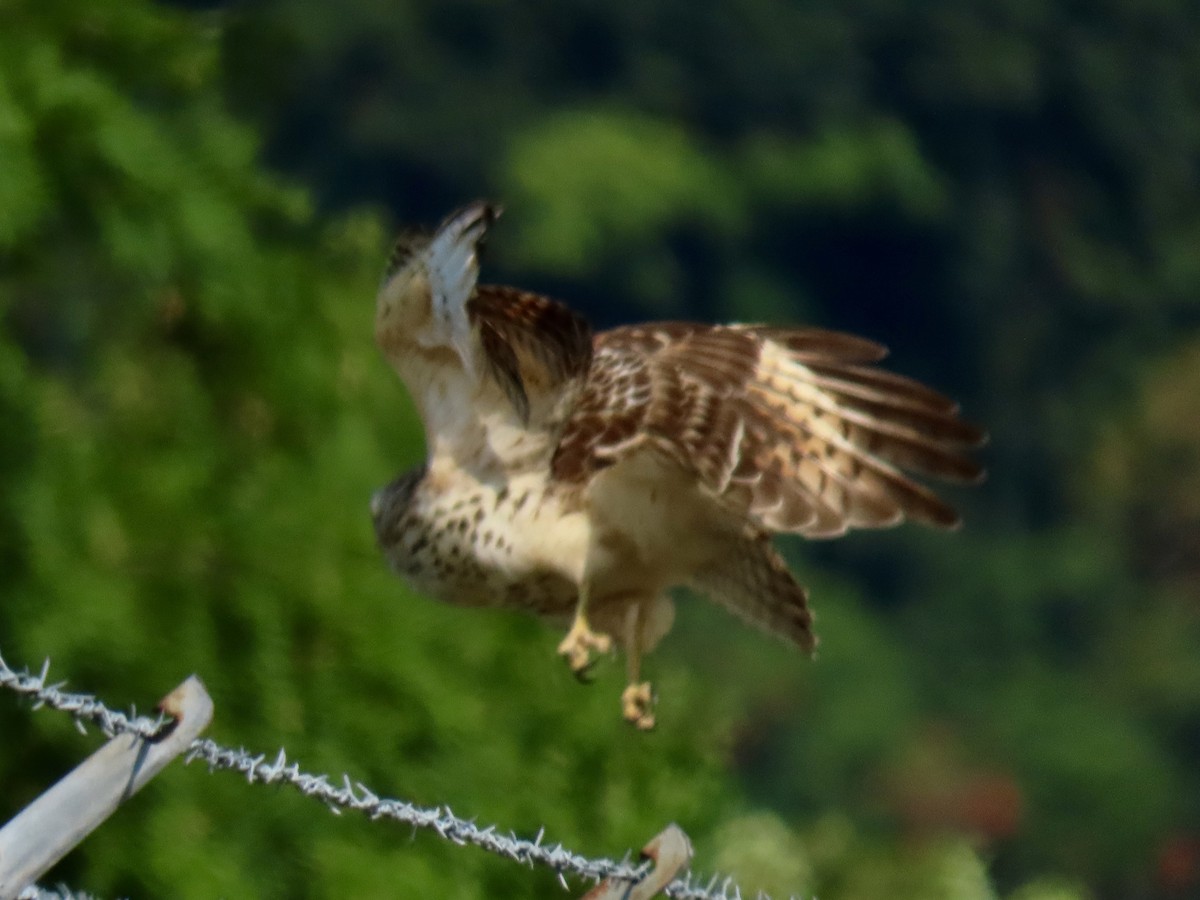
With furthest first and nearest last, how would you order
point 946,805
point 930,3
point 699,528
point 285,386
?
point 930,3, point 946,805, point 285,386, point 699,528

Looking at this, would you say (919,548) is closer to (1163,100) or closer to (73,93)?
(1163,100)

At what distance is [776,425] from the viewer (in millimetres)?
4922

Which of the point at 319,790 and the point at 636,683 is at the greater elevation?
the point at 636,683

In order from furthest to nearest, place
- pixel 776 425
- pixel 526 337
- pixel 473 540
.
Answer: pixel 776 425, pixel 473 540, pixel 526 337

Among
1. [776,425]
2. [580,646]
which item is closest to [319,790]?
[580,646]

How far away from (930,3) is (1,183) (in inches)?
1344

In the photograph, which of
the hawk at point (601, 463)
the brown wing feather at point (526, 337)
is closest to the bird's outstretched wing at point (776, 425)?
the hawk at point (601, 463)

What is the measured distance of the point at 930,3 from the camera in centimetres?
4144

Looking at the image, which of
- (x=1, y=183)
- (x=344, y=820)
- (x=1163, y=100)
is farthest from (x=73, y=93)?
(x=1163, y=100)

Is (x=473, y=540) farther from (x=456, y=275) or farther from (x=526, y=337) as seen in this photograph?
(x=456, y=275)

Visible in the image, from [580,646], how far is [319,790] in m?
1.63

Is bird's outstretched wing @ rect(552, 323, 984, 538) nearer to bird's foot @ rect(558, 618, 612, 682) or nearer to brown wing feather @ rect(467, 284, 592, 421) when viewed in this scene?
brown wing feather @ rect(467, 284, 592, 421)

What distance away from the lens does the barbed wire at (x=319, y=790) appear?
262 cm

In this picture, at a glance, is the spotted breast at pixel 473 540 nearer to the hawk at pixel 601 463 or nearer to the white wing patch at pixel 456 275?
the hawk at pixel 601 463
